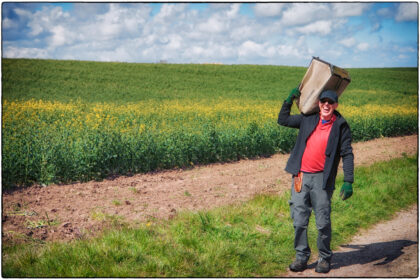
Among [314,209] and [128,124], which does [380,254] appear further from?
[128,124]

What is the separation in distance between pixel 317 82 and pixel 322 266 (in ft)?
7.22

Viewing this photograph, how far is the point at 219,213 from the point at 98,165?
13.8 feet

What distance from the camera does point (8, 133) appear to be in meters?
9.46

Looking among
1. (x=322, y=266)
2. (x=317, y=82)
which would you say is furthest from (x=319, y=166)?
(x=322, y=266)

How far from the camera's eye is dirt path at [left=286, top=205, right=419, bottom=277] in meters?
4.27

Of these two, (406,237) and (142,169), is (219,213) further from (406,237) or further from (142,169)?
(142,169)

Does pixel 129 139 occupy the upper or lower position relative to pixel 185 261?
A: upper

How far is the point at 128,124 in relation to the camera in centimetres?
1136

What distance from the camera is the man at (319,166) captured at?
4.01m

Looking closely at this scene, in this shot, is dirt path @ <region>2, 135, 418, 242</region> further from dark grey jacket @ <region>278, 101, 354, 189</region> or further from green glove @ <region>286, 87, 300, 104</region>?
green glove @ <region>286, 87, 300, 104</region>

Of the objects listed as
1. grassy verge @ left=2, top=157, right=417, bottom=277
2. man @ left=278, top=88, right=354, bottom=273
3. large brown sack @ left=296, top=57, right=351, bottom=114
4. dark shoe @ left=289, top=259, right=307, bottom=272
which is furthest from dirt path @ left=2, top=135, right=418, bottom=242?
large brown sack @ left=296, top=57, right=351, bottom=114

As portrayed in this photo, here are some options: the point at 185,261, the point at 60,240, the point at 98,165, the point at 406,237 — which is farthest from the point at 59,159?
the point at 406,237

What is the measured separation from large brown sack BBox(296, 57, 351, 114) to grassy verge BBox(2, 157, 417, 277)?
1957mm

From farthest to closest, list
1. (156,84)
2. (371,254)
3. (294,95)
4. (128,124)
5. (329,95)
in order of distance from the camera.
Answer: (156,84) < (128,124) < (371,254) < (294,95) < (329,95)
